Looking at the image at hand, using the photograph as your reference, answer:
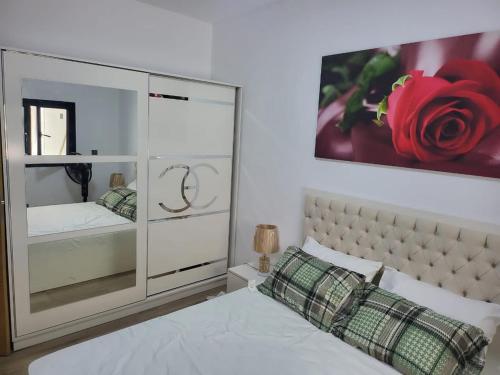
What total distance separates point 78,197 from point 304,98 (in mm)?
1820

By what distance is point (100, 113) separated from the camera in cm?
251

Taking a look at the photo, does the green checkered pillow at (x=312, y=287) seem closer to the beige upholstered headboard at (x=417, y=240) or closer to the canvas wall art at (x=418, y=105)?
the beige upholstered headboard at (x=417, y=240)

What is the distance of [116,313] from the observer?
2836 mm

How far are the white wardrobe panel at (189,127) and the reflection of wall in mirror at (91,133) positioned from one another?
179 mm

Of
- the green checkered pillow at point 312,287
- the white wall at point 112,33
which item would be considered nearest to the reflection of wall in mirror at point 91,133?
the white wall at point 112,33

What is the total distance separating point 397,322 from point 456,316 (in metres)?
0.32

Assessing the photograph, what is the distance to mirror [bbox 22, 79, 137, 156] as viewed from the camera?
88.7 inches

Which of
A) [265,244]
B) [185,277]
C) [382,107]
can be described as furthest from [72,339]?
[382,107]

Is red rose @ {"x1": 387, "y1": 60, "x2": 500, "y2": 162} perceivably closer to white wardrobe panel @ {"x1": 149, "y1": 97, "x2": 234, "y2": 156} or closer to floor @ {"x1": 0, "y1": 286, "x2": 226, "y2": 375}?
white wardrobe panel @ {"x1": 149, "y1": 97, "x2": 234, "y2": 156}

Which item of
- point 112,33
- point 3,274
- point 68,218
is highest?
point 112,33

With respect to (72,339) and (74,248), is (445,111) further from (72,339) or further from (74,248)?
(72,339)

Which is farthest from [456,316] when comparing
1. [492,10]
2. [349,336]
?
[492,10]

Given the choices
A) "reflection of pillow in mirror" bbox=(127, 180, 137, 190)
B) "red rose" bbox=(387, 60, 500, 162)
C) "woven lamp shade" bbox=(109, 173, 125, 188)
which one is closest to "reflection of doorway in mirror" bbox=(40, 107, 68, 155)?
"woven lamp shade" bbox=(109, 173, 125, 188)

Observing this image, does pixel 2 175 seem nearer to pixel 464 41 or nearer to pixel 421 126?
pixel 421 126
